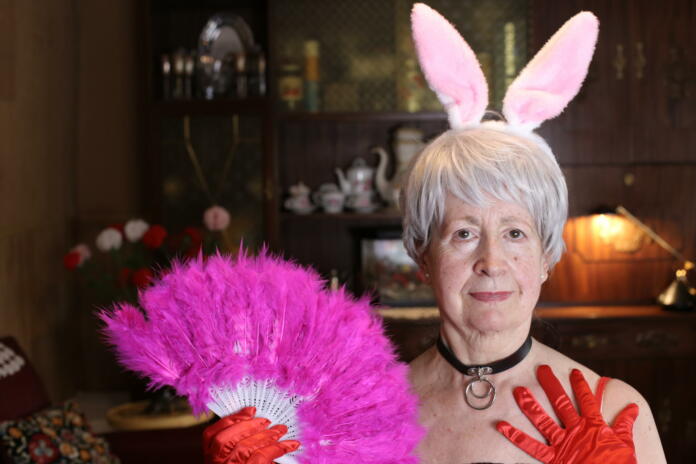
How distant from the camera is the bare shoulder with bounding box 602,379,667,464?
1200mm

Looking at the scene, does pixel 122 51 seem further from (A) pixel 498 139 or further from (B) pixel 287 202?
(A) pixel 498 139

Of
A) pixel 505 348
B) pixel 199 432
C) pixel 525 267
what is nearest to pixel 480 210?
pixel 525 267

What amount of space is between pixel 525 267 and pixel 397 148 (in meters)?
2.85

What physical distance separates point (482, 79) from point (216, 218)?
8.11 ft

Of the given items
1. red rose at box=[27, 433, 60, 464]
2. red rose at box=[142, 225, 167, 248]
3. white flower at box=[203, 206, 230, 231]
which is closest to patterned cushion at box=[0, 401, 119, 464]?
red rose at box=[27, 433, 60, 464]

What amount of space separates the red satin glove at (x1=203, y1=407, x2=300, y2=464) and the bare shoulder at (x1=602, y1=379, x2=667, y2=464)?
1.49 feet

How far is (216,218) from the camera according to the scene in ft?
12.0

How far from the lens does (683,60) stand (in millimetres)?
3887

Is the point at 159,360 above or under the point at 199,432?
above

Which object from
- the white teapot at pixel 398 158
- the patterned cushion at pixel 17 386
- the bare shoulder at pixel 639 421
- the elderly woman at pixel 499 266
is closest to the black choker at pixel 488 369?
the elderly woman at pixel 499 266

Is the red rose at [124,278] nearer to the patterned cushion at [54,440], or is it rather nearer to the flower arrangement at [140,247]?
the flower arrangement at [140,247]

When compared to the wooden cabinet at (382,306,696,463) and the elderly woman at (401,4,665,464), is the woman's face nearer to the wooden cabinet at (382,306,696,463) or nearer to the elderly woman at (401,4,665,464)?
the elderly woman at (401,4,665,464)

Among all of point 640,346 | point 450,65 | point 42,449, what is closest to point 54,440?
point 42,449

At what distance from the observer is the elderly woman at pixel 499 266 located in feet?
3.99
